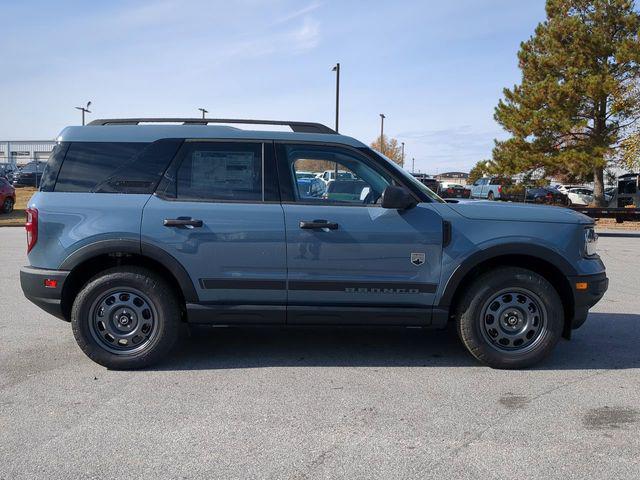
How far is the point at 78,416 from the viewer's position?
3701 mm

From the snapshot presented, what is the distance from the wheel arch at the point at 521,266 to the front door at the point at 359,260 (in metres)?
0.17

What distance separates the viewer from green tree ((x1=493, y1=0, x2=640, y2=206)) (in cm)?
2325

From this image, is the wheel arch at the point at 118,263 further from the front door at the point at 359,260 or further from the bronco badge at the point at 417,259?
the bronco badge at the point at 417,259

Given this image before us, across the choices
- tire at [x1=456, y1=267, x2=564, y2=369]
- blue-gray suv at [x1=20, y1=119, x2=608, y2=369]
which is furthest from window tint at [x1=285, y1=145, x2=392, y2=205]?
tire at [x1=456, y1=267, x2=564, y2=369]

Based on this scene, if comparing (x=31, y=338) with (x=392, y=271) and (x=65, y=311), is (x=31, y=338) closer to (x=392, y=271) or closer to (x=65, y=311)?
(x=65, y=311)

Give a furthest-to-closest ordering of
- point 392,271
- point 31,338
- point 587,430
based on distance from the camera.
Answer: point 31,338
point 392,271
point 587,430

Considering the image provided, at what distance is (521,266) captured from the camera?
4.75 m

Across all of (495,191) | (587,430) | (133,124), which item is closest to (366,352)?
(587,430)

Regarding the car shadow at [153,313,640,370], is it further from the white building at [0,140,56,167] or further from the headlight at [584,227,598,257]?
the white building at [0,140,56,167]

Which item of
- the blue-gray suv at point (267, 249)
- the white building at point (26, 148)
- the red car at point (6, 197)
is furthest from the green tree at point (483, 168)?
the white building at point (26, 148)

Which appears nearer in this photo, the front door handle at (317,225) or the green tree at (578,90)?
the front door handle at (317,225)

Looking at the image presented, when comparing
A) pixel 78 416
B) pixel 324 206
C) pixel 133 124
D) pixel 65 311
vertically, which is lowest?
pixel 78 416

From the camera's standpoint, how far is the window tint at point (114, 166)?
4.60m

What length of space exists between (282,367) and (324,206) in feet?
4.46
